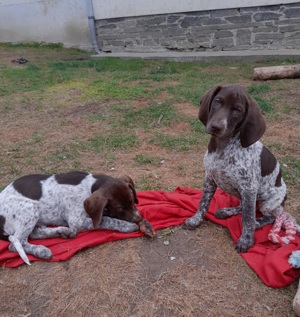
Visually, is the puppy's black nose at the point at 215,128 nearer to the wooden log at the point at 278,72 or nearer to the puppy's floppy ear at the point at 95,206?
the puppy's floppy ear at the point at 95,206

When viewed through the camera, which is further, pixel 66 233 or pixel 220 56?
pixel 220 56

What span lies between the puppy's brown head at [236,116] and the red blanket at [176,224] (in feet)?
3.56

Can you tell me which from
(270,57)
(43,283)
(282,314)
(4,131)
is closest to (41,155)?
(4,131)

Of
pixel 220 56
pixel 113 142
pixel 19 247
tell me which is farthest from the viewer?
pixel 220 56

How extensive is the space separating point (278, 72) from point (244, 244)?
6.49 metres

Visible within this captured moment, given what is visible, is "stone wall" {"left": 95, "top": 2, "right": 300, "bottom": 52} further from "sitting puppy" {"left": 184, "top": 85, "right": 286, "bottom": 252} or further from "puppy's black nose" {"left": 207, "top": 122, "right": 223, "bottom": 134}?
"puppy's black nose" {"left": 207, "top": 122, "right": 223, "bottom": 134}

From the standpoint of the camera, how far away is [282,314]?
112 inches

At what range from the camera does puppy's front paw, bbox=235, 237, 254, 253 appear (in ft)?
11.4

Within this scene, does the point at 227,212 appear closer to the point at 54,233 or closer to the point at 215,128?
the point at 215,128

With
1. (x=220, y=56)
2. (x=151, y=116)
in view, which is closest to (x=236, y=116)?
(x=151, y=116)

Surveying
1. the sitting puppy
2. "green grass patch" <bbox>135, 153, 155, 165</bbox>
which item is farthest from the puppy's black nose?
"green grass patch" <bbox>135, 153, 155, 165</bbox>

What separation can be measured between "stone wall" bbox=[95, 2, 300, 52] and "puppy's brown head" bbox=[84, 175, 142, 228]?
8.81 metres

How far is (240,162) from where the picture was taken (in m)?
3.31

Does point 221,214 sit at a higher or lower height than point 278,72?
lower
